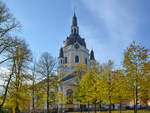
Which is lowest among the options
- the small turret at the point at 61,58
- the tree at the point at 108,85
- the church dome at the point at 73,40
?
the tree at the point at 108,85

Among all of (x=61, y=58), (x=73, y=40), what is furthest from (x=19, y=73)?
(x=73, y=40)

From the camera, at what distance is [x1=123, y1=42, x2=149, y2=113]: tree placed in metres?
15.4

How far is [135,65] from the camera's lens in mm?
15750

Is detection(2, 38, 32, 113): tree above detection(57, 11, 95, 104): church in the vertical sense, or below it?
below

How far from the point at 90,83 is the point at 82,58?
33.3 metres

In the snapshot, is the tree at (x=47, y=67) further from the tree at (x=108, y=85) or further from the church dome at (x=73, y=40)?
the church dome at (x=73, y=40)

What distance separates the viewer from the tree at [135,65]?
607 inches

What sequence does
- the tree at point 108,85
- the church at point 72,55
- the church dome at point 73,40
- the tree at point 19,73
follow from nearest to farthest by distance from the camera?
the tree at point 19,73 → the tree at point 108,85 → the church at point 72,55 → the church dome at point 73,40

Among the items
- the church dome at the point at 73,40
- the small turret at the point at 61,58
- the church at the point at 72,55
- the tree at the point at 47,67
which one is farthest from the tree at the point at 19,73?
the church dome at the point at 73,40

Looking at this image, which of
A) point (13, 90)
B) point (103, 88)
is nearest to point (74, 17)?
point (103, 88)

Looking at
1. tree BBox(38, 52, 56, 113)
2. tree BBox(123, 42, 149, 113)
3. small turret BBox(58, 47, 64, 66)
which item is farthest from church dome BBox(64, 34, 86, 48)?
tree BBox(123, 42, 149, 113)

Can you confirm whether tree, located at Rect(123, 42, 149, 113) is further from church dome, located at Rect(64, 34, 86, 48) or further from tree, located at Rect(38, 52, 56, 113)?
church dome, located at Rect(64, 34, 86, 48)

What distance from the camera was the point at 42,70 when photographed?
80.8 feet

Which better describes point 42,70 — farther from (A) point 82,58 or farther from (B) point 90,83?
(A) point 82,58
